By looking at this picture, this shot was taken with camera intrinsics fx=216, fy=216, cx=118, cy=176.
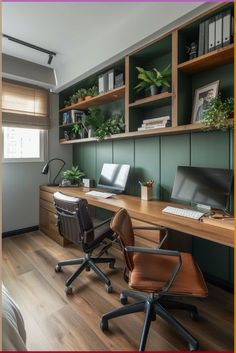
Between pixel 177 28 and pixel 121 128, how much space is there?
1.18 meters

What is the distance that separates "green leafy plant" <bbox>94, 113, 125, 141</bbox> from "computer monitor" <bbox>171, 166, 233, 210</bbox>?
983mm

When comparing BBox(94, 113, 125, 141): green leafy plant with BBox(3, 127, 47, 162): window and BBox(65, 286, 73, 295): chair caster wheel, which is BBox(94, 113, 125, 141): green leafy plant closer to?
BBox(3, 127, 47, 162): window

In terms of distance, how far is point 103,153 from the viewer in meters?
3.28

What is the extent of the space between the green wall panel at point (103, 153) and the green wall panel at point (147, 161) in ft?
1.80

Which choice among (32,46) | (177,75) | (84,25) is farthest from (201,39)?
(32,46)

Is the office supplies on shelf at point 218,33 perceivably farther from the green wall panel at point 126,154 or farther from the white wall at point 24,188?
the white wall at point 24,188

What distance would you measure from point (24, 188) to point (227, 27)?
3.20 m

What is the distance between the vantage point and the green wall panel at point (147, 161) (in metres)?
2.48

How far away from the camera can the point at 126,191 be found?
2857mm

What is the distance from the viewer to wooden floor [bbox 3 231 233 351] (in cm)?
140

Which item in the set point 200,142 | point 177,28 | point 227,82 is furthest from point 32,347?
point 177,28

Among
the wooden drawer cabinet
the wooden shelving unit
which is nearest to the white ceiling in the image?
the wooden shelving unit

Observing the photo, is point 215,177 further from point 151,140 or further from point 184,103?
point 151,140

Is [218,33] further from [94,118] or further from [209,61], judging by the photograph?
[94,118]
